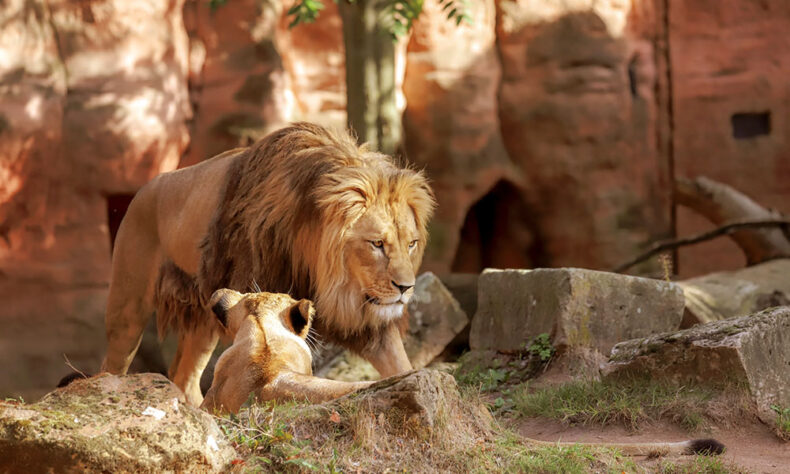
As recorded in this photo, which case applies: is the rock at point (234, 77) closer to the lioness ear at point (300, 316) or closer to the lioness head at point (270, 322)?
the lioness head at point (270, 322)

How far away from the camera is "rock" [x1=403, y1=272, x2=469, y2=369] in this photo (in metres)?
7.01

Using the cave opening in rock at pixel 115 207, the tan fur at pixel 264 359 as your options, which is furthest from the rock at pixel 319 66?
the tan fur at pixel 264 359

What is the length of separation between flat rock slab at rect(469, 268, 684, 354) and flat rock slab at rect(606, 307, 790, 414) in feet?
3.07

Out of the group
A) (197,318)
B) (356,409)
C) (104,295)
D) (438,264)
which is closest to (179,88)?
(104,295)

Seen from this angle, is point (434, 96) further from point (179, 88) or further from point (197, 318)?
point (197, 318)

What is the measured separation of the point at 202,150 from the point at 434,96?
9.47ft

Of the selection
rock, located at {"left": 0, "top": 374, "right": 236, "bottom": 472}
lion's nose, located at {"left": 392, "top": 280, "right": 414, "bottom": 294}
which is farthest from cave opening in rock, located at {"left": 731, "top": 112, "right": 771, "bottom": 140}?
rock, located at {"left": 0, "top": 374, "right": 236, "bottom": 472}

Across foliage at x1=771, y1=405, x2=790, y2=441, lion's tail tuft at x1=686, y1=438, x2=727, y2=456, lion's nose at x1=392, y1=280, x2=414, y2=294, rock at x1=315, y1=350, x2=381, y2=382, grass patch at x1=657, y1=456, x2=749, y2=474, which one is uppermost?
lion's nose at x1=392, y1=280, x2=414, y2=294

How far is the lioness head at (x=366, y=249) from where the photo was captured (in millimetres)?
5066

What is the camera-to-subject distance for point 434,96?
39.1 ft

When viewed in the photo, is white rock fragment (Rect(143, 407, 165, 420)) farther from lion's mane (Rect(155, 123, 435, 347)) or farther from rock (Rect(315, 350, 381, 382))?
rock (Rect(315, 350, 381, 382))

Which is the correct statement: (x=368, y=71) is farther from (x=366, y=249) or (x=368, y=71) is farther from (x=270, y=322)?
(x=270, y=322)

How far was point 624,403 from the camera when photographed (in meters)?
4.50

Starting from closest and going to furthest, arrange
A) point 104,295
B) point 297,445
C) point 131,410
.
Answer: point 131,410 → point 297,445 → point 104,295
